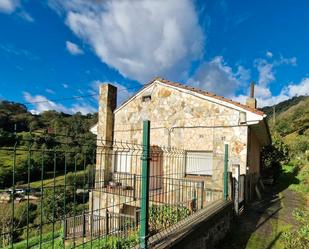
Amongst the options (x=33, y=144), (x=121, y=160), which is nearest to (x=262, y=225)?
(x=121, y=160)

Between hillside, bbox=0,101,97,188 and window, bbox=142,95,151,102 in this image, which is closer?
hillside, bbox=0,101,97,188

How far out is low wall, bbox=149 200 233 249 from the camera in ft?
13.6

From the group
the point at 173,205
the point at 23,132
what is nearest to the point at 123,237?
the point at 173,205

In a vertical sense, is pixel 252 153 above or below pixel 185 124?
below

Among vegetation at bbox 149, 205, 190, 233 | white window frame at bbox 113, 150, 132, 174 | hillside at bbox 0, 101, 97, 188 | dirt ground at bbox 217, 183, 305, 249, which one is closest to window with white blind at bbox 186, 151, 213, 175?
dirt ground at bbox 217, 183, 305, 249

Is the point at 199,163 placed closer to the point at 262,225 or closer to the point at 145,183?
the point at 262,225

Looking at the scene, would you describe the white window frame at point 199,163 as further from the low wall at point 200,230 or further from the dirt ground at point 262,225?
the low wall at point 200,230

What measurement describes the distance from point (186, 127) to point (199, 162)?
66.2 inches

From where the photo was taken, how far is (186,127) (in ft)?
39.5

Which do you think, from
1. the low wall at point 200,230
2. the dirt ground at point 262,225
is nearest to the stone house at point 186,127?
the dirt ground at point 262,225

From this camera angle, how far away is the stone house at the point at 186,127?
34.6ft

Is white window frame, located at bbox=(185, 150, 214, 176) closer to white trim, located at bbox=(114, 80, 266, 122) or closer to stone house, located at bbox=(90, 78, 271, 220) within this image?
stone house, located at bbox=(90, 78, 271, 220)

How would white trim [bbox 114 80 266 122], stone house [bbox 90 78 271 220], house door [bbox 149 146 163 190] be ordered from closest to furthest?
house door [bbox 149 146 163 190]
white trim [bbox 114 80 266 122]
stone house [bbox 90 78 271 220]

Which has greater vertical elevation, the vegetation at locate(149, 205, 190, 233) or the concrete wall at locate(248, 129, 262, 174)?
the concrete wall at locate(248, 129, 262, 174)
